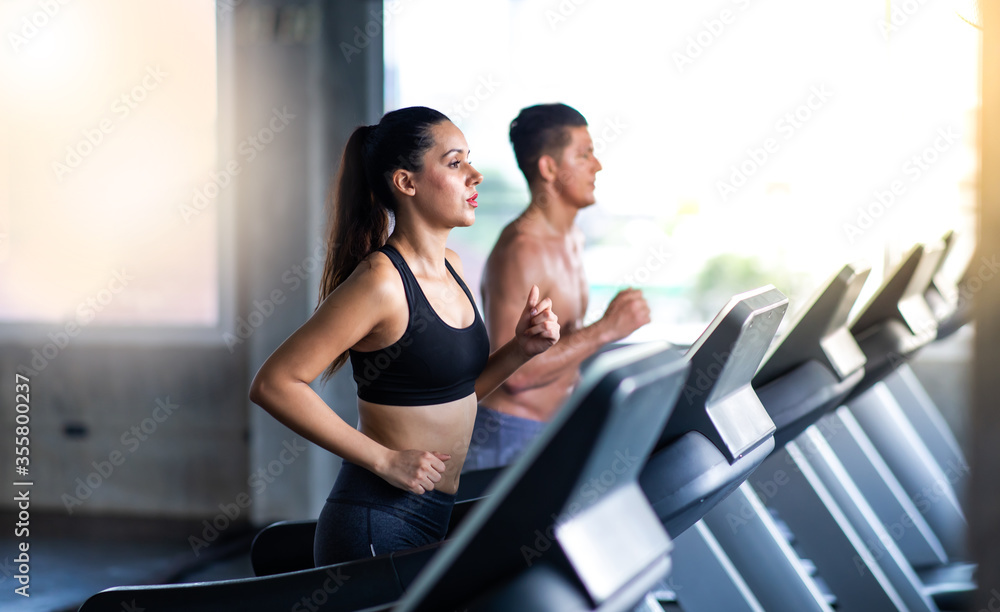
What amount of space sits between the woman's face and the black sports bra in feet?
0.38

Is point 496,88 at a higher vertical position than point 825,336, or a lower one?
higher

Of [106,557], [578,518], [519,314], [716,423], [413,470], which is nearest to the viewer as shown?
[578,518]

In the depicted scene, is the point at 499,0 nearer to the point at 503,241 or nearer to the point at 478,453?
the point at 503,241

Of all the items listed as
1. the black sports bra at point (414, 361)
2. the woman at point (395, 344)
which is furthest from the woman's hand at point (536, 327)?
the black sports bra at point (414, 361)

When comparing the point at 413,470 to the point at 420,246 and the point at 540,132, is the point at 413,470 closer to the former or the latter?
the point at 420,246

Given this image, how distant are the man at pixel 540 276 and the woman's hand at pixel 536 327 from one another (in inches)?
20.6

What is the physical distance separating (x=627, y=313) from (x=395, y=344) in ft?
2.48

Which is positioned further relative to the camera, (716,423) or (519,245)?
(519,245)

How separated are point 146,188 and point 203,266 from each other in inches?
17.5

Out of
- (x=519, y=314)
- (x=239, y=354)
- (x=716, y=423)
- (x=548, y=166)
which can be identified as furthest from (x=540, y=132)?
(x=239, y=354)

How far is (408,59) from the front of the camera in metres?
4.25

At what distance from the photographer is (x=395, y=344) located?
146 centimetres

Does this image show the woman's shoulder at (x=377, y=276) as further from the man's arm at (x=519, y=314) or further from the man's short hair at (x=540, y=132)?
the man's short hair at (x=540, y=132)

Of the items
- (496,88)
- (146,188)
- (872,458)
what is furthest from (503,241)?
(146,188)
